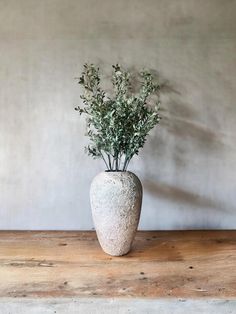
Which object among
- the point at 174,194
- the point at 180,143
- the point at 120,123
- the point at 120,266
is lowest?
the point at 120,266

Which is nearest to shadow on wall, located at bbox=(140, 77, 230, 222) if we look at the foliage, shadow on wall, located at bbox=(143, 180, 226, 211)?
shadow on wall, located at bbox=(143, 180, 226, 211)

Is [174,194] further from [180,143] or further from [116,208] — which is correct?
[116,208]

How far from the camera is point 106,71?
233 cm

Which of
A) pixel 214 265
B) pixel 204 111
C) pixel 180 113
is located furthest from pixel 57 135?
pixel 214 265

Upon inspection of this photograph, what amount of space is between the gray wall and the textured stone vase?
0.53 m

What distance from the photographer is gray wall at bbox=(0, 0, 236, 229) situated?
2.32m

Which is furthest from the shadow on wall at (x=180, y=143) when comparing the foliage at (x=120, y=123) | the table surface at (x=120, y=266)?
the foliage at (x=120, y=123)

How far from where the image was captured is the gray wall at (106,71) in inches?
91.4

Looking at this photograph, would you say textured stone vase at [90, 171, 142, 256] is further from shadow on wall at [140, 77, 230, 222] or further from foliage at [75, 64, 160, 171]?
shadow on wall at [140, 77, 230, 222]

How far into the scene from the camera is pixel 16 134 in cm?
234

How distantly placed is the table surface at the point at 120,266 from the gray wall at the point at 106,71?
8.9 inches

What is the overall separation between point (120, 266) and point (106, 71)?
1.48 metres

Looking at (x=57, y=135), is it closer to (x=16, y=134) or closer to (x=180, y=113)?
(x=16, y=134)

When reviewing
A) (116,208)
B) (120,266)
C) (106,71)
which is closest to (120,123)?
(116,208)
